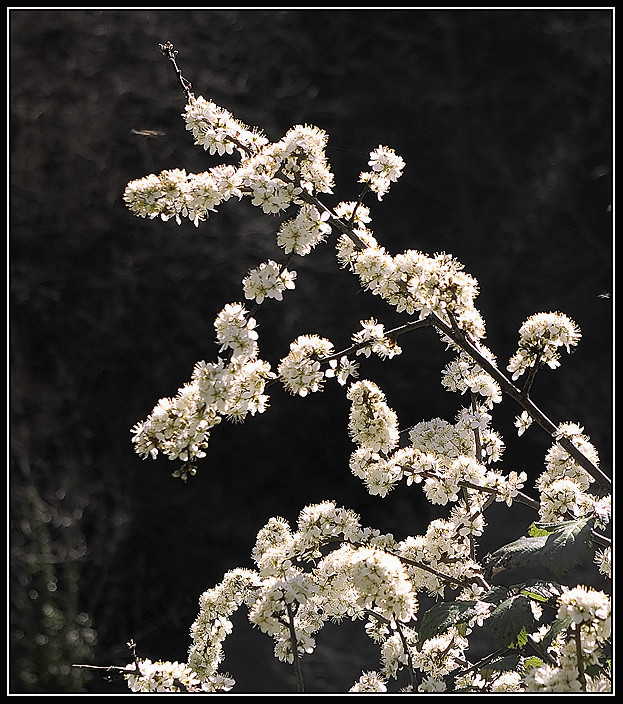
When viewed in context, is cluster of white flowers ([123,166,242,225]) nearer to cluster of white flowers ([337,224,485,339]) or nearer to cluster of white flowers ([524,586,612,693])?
cluster of white flowers ([337,224,485,339])

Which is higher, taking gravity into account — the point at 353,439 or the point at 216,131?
the point at 216,131

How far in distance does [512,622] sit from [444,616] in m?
0.06

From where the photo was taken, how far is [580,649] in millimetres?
606

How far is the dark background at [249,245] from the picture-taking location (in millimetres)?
2834

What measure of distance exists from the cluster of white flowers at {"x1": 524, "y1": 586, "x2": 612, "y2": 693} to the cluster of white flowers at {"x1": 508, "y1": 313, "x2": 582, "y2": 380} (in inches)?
10.9

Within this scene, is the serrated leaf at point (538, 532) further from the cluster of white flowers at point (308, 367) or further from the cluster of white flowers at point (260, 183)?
the cluster of white flowers at point (260, 183)

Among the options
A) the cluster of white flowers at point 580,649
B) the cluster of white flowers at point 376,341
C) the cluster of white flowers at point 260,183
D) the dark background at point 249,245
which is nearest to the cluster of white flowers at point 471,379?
the cluster of white flowers at point 376,341

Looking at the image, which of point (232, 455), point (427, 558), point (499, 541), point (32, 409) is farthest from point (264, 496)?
point (427, 558)

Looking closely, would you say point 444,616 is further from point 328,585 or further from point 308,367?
point 308,367

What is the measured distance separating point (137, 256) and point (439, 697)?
2472 millimetres

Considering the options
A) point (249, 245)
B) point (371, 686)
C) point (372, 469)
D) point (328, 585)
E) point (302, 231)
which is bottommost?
point (371, 686)

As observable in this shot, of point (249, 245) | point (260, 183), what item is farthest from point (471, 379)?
point (249, 245)

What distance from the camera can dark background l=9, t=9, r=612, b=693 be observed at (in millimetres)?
2834

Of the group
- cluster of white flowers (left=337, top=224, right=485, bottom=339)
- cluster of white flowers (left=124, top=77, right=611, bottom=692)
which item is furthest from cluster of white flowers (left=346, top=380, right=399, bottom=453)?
cluster of white flowers (left=337, top=224, right=485, bottom=339)
